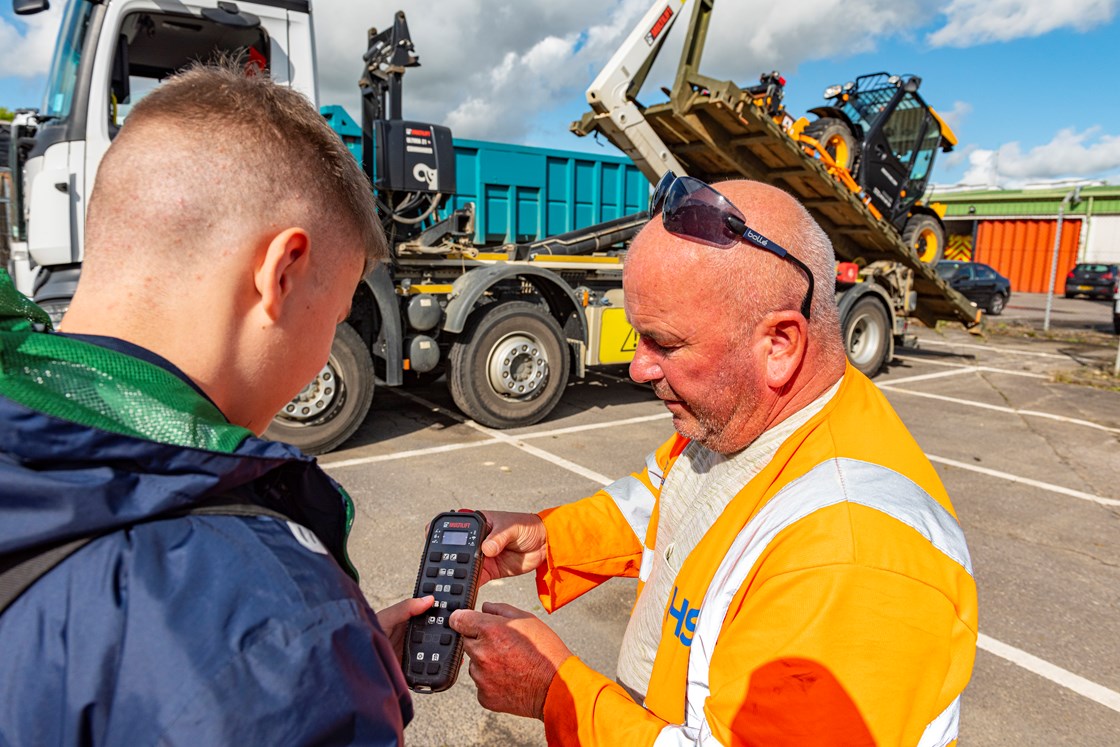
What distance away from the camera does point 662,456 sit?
2.00 meters

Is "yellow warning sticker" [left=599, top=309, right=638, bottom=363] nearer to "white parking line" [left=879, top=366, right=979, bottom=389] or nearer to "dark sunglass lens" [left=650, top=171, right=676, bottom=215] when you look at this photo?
"white parking line" [left=879, top=366, right=979, bottom=389]

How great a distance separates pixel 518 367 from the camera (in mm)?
6676

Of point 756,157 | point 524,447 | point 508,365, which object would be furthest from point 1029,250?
point 524,447

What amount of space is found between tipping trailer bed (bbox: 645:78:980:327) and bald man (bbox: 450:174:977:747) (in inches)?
243

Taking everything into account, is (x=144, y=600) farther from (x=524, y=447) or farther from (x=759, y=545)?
(x=524, y=447)

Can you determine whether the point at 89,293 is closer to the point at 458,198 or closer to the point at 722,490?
the point at 722,490

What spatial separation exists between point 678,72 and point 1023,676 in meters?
6.35

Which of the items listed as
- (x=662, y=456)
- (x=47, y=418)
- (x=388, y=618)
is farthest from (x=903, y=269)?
(x=47, y=418)

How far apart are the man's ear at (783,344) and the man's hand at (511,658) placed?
0.69 metres

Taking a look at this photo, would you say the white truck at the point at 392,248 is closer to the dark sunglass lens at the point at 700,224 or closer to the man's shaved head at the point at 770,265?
the dark sunglass lens at the point at 700,224

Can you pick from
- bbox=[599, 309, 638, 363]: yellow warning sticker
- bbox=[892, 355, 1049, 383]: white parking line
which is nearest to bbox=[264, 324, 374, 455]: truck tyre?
bbox=[599, 309, 638, 363]: yellow warning sticker

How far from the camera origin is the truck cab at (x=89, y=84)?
4.52 m

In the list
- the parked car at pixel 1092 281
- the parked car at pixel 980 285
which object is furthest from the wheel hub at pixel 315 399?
the parked car at pixel 1092 281

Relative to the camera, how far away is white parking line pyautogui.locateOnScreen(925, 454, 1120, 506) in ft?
17.4
